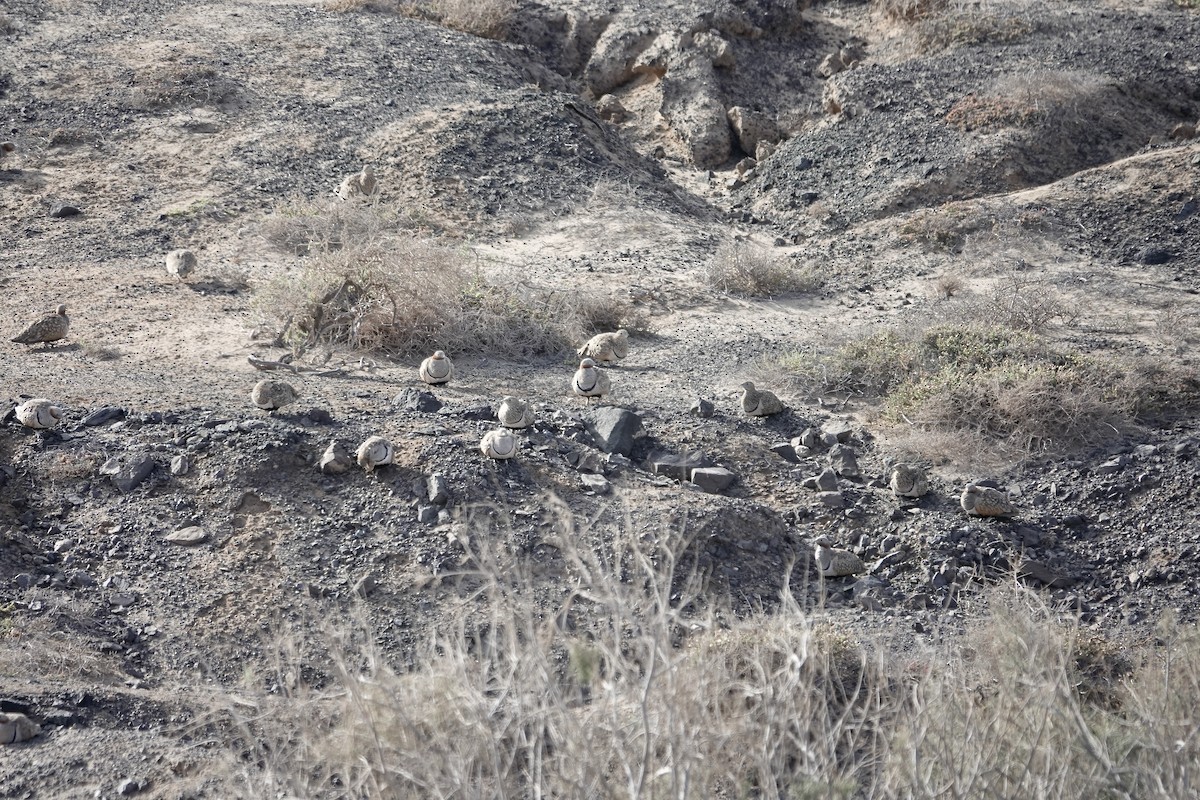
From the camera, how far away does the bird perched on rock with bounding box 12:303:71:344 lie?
780 centimetres

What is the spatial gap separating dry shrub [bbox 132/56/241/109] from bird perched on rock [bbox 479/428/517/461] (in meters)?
8.06

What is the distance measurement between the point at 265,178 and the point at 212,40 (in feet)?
11.4

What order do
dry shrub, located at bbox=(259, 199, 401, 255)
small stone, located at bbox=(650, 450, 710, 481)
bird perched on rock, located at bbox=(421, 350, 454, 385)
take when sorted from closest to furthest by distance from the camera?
small stone, located at bbox=(650, 450, 710, 481) → bird perched on rock, located at bbox=(421, 350, 454, 385) → dry shrub, located at bbox=(259, 199, 401, 255)

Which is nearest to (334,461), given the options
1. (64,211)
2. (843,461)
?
(843,461)

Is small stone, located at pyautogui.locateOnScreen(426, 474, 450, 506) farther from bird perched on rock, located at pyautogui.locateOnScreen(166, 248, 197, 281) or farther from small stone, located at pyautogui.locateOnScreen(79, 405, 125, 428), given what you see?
bird perched on rock, located at pyautogui.locateOnScreen(166, 248, 197, 281)

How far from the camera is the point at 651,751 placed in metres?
3.10

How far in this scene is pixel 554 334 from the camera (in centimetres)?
824

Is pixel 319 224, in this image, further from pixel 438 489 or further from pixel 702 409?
pixel 438 489

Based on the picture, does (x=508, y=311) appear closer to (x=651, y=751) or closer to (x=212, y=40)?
Result: (x=651, y=751)

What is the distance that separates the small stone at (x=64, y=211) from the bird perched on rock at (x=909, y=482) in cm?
768

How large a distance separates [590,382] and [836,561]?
1.97 m

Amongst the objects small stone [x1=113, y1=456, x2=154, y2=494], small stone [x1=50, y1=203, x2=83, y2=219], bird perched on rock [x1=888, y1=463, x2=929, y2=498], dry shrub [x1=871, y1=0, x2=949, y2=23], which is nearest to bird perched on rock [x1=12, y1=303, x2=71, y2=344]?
small stone [x1=113, y1=456, x2=154, y2=494]

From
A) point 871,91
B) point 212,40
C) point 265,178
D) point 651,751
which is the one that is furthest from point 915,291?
point 212,40

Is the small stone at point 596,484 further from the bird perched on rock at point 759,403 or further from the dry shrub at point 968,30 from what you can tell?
the dry shrub at point 968,30
